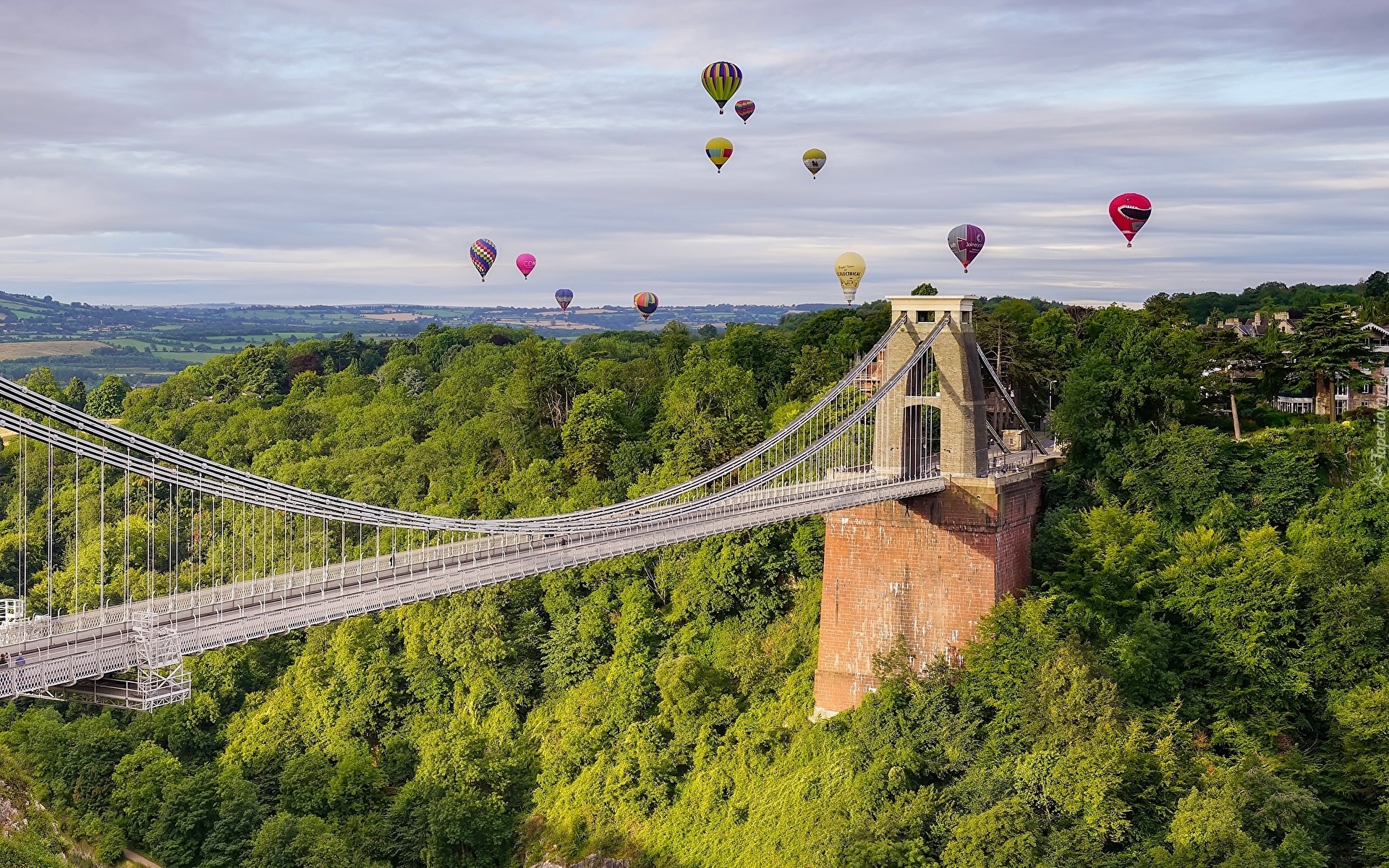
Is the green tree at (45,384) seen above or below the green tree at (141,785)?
above

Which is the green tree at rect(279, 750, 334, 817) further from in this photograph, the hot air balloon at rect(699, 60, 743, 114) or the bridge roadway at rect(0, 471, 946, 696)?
the hot air balloon at rect(699, 60, 743, 114)

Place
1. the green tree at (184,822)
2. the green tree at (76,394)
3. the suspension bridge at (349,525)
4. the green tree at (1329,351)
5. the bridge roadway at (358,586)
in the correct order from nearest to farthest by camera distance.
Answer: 1. the bridge roadway at (358,586)
2. the suspension bridge at (349,525)
3. the green tree at (184,822)
4. the green tree at (1329,351)
5. the green tree at (76,394)

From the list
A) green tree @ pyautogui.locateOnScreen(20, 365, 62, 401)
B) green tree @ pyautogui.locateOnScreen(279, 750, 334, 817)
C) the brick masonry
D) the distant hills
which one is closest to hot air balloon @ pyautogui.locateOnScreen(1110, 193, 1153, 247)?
the brick masonry

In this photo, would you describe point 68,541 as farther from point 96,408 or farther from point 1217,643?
point 1217,643

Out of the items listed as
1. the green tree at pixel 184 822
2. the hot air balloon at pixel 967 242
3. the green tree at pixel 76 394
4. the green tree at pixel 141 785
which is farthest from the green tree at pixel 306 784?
the green tree at pixel 76 394

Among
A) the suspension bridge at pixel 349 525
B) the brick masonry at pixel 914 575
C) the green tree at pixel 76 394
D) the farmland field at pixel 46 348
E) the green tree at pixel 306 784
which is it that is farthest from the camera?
the farmland field at pixel 46 348

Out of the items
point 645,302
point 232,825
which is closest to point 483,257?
point 645,302

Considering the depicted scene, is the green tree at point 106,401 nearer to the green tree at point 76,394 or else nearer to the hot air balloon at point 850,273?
the green tree at point 76,394
